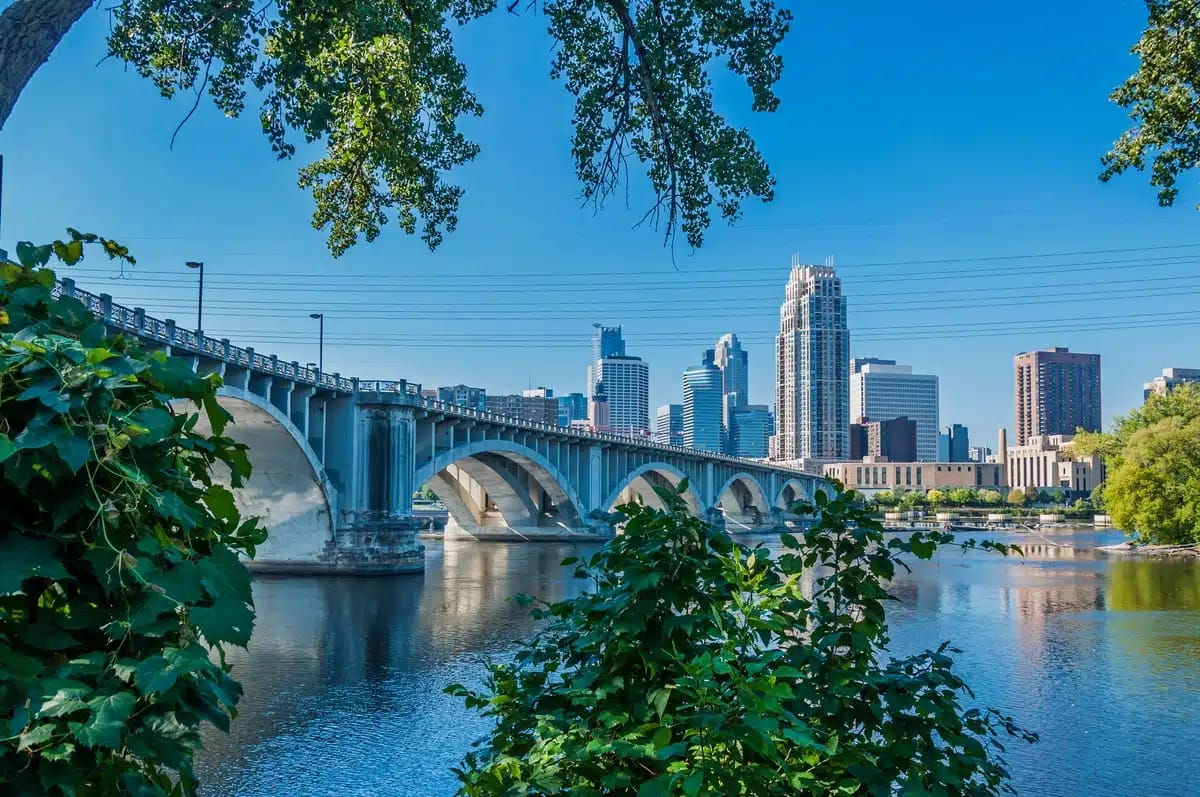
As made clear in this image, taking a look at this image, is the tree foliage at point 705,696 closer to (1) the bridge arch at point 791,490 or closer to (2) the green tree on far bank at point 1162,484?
(2) the green tree on far bank at point 1162,484

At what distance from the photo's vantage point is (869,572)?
4816 millimetres

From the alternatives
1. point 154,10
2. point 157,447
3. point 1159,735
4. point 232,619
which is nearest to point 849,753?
point 232,619

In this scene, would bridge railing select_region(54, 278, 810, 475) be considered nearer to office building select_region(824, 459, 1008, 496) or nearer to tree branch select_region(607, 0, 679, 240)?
tree branch select_region(607, 0, 679, 240)

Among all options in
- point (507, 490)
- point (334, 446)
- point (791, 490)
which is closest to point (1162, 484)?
point (507, 490)

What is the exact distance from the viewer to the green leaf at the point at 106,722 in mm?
1942

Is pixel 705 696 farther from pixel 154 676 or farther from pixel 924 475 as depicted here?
pixel 924 475

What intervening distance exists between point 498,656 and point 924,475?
179 meters

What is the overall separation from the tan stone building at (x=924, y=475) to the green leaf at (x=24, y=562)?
18901 centimetres

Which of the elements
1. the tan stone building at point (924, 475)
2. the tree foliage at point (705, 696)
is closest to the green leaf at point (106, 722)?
the tree foliage at point (705, 696)

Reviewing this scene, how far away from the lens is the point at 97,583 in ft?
7.15

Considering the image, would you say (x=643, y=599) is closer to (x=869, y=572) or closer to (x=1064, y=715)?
(x=869, y=572)

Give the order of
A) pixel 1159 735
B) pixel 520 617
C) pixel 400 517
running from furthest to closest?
pixel 400 517 → pixel 520 617 → pixel 1159 735

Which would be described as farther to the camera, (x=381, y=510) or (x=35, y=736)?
(x=381, y=510)

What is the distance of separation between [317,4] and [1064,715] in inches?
706
